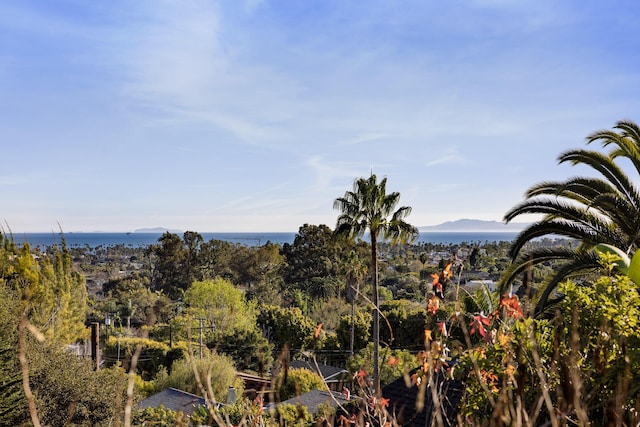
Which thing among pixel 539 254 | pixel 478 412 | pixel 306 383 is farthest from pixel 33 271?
pixel 478 412

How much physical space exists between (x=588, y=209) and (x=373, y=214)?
10296 millimetres

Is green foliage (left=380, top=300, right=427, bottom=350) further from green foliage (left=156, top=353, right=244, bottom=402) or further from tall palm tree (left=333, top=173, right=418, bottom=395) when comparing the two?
tall palm tree (left=333, top=173, right=418, bottom=395)

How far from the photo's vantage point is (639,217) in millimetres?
6824

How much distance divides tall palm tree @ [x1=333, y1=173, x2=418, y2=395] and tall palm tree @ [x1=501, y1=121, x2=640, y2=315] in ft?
31.2

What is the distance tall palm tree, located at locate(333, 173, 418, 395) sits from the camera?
17.2 m

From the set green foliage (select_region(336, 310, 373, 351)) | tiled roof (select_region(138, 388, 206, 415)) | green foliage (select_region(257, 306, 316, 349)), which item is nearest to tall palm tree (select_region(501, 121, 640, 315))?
tiled roof (select_region(138, 388, 206, 415))

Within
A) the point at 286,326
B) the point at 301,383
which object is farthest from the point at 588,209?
the point at 286,326

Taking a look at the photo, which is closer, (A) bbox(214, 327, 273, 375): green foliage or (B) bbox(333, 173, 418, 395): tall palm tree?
(B) bbox(333, 173, 418, 395): tall palm tree

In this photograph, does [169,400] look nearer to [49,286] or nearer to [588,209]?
[49,286]

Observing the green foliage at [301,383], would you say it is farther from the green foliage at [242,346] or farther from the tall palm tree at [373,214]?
the green foliage at [242,346]

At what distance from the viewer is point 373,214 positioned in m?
17.3

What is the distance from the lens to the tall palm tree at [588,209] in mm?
6852

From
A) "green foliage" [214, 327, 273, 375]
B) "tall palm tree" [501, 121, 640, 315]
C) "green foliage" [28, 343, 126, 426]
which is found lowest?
"green foliage" [214, 327, 273, 375]

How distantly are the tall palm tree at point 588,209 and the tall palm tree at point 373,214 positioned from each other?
951 centimetres
